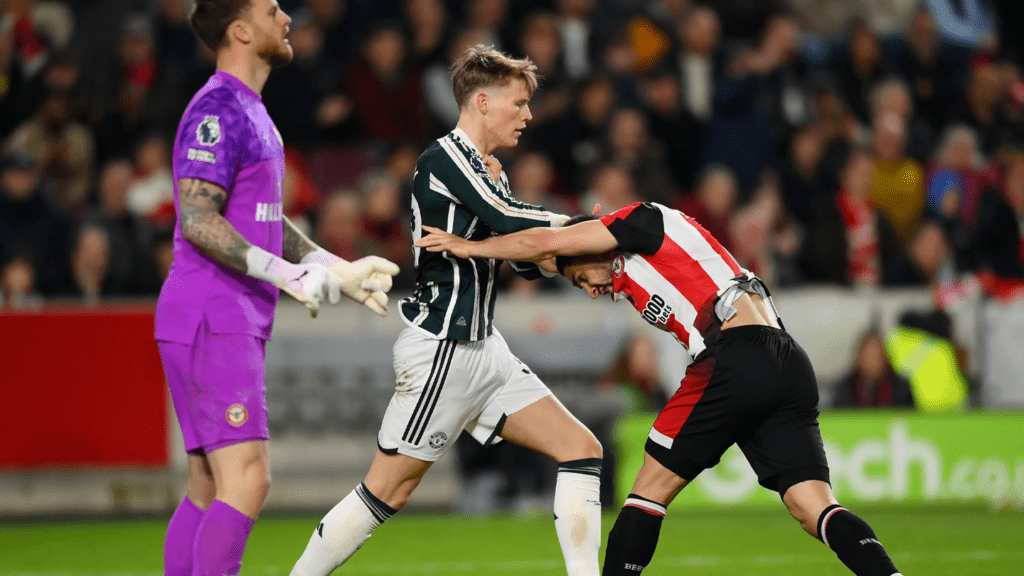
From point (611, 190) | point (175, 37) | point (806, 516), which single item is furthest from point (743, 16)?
point (806, 516)

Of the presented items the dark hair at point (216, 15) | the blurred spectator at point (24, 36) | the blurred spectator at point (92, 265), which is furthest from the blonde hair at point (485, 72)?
the blurred spectator at point (24, 36)

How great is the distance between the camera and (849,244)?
11.2 metres

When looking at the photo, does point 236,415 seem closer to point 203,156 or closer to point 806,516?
point 203,156

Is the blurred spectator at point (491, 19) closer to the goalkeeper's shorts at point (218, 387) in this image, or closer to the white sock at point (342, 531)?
the white sock at point (342, 531)

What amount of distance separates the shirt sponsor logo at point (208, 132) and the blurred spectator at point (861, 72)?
10585 millimetres

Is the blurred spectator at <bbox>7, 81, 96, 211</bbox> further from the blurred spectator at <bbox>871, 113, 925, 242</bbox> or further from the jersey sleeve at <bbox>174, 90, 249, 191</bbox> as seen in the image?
the blurred spectator at <bbox>871, 113, 925, 242</bbox>

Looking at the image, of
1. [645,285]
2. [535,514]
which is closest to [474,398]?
[645,285]

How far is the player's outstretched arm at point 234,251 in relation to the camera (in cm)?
388

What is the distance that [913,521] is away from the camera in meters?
8.95

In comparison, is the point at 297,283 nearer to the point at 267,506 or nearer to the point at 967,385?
the point at 267,506

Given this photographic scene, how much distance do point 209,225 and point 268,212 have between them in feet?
1.16

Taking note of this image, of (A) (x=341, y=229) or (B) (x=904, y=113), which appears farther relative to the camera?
(B) (x=904, y=113)

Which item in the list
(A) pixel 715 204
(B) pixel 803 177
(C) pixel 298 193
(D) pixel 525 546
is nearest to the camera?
(D) pixel 525 546

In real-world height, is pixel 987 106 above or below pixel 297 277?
above
